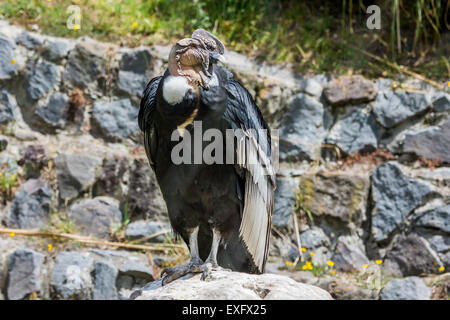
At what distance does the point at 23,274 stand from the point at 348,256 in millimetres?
2562

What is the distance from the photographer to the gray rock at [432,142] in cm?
477

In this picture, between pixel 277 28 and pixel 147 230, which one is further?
pixel 277 28

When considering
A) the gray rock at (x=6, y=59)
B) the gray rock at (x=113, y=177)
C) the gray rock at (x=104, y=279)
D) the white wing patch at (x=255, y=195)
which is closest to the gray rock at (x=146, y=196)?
the gray rock at (x=113, y=177)

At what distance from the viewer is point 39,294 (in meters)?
4.51

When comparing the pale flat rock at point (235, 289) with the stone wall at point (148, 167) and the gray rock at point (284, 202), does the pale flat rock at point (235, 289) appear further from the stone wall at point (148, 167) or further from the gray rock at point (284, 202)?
the gray rock at point (284, 202)

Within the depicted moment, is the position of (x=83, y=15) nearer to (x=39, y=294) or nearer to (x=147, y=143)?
(x=39, y=294)

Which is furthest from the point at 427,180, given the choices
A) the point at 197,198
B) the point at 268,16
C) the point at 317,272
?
the point at 197,198

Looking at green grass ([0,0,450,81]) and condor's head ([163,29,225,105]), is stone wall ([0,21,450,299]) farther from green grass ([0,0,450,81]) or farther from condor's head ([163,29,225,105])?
condor's head ([163,29,225,105])

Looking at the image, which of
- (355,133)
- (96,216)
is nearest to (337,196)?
(355,133)

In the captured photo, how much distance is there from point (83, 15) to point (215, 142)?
3222mm

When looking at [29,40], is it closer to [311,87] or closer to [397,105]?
[311,87]

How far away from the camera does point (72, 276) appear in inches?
177

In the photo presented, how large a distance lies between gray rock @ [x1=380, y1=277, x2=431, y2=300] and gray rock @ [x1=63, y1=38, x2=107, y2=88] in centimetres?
294

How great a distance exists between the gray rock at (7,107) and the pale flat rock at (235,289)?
284cm
